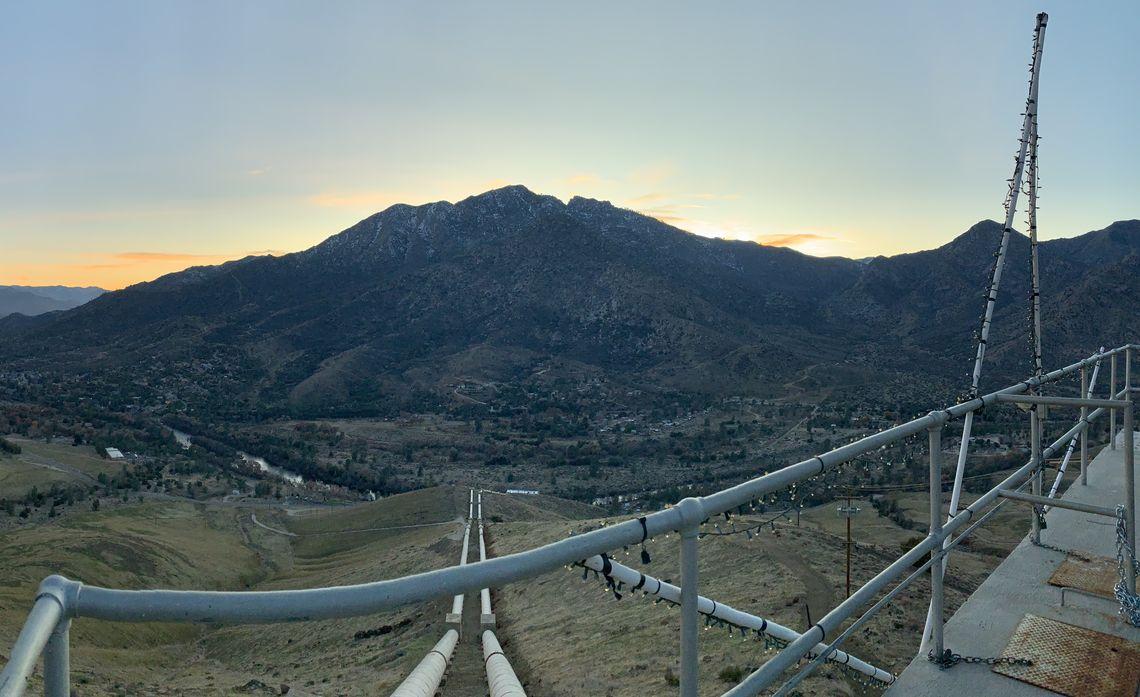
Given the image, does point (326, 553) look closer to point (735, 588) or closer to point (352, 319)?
point (735, 588)

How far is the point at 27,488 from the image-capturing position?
4822 cm

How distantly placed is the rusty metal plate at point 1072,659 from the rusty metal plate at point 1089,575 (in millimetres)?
554

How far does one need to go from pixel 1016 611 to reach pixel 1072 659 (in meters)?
0.51

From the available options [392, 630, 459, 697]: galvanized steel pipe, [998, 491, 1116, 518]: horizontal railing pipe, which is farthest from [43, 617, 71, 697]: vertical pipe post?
[392, 630, 459, 697]: galvanized steel pipe

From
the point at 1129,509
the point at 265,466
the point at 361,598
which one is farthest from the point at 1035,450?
the point at 265,466

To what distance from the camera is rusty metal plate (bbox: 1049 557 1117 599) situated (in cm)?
414

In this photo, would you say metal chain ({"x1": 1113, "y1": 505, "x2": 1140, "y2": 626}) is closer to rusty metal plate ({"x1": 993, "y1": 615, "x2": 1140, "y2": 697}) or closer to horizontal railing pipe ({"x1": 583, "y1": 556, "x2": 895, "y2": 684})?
rusty metal plate ({"x1": 993, "y1": 615, "x2": 1140, "y2": 697})

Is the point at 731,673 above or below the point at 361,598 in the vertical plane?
below

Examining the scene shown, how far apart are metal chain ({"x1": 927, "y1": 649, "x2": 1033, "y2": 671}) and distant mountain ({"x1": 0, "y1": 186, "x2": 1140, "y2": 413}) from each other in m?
104

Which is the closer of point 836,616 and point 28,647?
point 28,647

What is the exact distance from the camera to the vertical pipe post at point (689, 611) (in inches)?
74.7

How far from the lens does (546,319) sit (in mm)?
155875

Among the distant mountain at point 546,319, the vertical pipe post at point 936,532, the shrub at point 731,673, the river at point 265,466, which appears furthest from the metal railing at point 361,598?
the distant mountain at point 546,319

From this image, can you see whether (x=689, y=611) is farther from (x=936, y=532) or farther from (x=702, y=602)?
(x=936, y=532)
